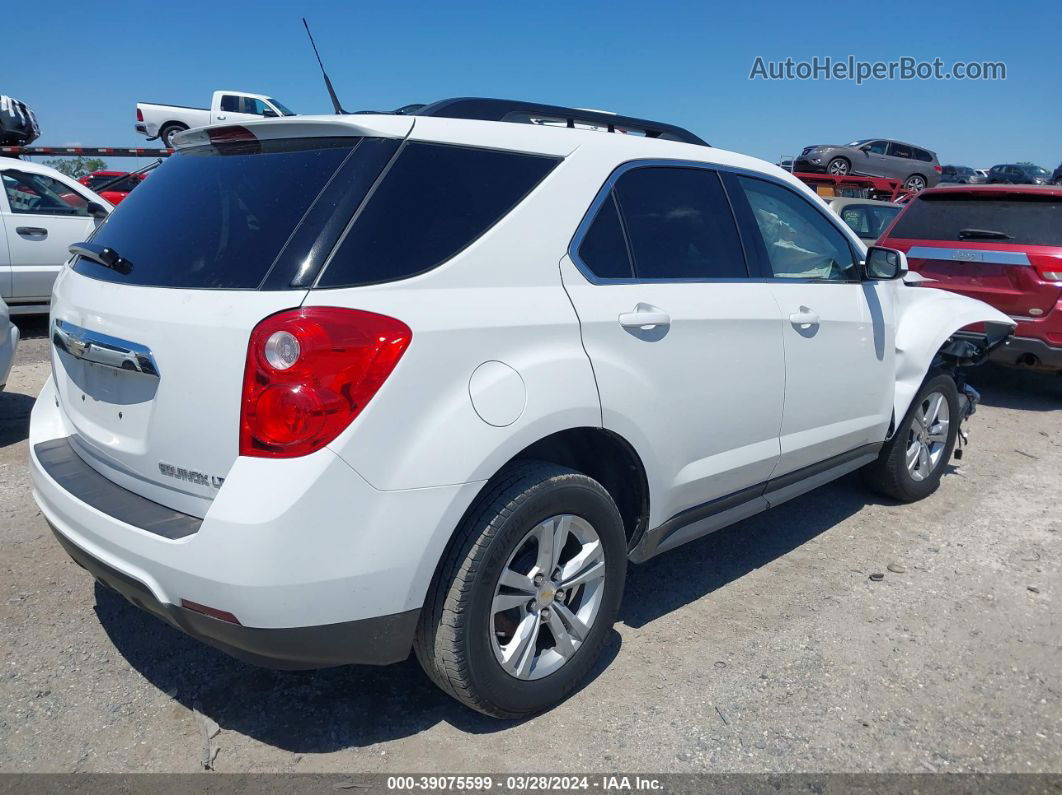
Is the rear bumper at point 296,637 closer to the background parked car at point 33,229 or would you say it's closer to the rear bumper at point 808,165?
the background parked car at point 33,229

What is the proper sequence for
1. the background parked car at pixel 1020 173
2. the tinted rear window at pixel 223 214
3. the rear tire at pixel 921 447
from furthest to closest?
the background parked car at pixel 1020 173
the rear tire at pixel 921 447
the tinted rear window at pixel 223 214

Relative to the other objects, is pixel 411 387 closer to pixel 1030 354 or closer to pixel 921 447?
pixel 921 447

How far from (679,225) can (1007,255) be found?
4859mm

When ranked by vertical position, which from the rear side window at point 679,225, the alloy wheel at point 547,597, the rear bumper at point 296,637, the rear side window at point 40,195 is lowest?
the alloy wheel at point 547,597

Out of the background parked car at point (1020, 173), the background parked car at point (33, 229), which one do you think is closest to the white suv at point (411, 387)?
the background parked car at point (33, 229)

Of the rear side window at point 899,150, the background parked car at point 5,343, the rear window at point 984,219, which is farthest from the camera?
the rear side window at point 899,150

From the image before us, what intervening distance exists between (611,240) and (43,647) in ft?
8.21

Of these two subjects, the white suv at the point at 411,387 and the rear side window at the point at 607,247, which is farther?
the rear side window at the point at 607,247

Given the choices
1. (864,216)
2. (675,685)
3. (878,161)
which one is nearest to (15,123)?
(864,216)

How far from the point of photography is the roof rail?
270cm

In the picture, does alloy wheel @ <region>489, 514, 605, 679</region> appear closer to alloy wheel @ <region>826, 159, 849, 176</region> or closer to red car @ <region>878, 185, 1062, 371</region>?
red car @ <region>878, 185, 1062, 371</region>

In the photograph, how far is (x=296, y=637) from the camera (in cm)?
213

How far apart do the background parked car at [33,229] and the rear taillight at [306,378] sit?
23.0 ft

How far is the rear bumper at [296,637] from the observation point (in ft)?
6.99
